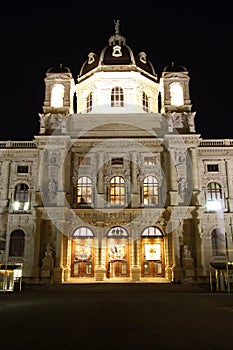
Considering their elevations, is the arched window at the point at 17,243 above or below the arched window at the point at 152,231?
below

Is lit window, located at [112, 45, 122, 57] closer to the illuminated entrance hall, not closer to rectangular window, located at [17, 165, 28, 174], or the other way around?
rectangular window, located at [17, 165, 28, 174]

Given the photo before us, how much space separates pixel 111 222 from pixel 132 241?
2688mm

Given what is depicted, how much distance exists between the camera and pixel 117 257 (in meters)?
37.0

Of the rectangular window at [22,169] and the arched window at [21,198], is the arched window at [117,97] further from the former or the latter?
the arched window at [21,198]

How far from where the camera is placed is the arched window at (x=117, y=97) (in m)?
44.3

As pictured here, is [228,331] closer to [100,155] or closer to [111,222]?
[111,222]

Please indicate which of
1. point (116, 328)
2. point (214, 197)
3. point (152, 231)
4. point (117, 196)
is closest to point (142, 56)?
point (117, 196)

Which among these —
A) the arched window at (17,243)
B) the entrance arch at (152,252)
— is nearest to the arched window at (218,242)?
the entrance arch at (152,252)

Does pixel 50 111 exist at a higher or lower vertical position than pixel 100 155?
higher

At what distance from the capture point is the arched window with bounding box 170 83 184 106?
42906 millimetres

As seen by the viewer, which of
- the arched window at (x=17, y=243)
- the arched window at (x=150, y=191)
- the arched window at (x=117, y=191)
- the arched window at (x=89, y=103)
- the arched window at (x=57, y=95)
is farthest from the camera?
the arched window at (x=89, y=103)

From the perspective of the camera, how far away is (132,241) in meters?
36.7

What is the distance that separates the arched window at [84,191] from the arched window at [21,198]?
5440 mm

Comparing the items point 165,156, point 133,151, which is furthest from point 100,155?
point 165,156
